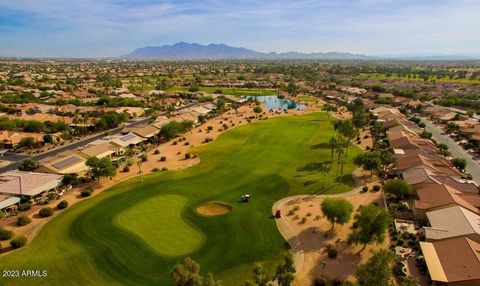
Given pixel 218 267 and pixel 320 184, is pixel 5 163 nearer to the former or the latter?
pixel 218 267

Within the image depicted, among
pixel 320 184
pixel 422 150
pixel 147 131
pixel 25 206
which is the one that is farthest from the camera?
pixel 147 131

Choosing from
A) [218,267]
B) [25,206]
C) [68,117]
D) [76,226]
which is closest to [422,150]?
[218,267]

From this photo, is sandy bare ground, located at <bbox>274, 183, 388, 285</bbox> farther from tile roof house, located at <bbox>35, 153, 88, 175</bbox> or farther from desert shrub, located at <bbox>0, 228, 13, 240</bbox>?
tile roof house, located at <bbox>35, 153, 88, 175</bbox>

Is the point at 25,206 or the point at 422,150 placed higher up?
the point at 422,150

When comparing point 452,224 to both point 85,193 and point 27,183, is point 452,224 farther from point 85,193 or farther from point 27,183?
point 27,183

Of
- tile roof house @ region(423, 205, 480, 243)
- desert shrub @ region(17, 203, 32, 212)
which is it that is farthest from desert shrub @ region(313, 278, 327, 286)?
desert shrub @ region(17, 203, 32, 212)

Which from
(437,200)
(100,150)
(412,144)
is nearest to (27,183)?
(100,150)

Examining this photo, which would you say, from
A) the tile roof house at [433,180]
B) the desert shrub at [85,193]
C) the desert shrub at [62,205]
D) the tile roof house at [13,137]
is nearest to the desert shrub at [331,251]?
the tile roof house at [433,180]
